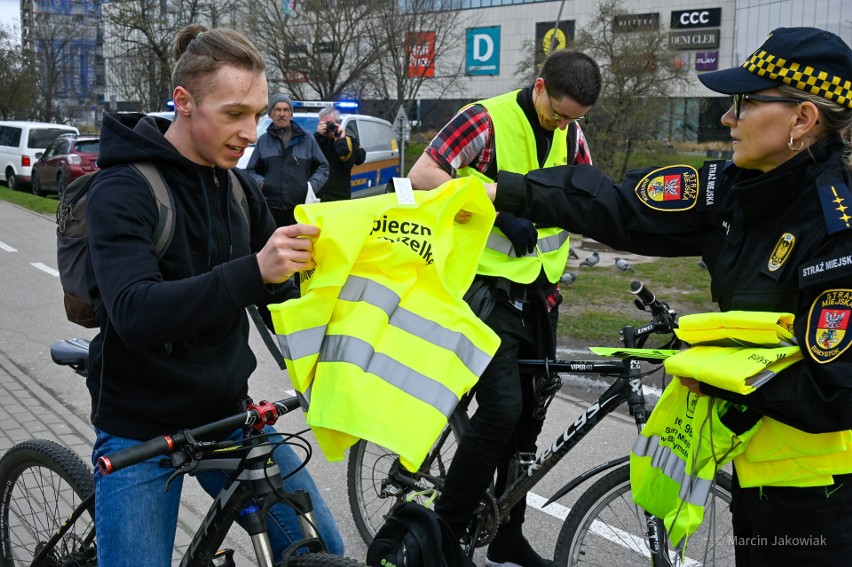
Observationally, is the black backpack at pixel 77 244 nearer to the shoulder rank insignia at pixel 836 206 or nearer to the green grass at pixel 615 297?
the shoulder rank insignia at pixel 836 206

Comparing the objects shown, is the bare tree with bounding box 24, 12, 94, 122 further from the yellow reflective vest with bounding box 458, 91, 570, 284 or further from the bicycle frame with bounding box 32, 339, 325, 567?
the bicycle frame with bounding box 32, 339, 325, 567

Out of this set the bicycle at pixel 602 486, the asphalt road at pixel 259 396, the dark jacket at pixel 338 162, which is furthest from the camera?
the dark jacket at pixel 338 162

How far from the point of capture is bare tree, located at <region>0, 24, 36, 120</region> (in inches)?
1801

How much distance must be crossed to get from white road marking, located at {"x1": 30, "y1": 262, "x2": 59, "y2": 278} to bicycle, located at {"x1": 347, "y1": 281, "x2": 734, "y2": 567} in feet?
27.1

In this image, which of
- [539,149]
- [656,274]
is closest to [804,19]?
[656,274]

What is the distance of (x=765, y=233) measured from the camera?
→ 2.43 metres

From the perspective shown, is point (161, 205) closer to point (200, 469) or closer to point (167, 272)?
point (167, 272)

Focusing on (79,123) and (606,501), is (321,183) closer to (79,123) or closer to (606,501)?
(606,501)

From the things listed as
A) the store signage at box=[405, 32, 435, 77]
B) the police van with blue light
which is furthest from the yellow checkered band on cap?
the store signage at box=[405, 32, 435, 77]

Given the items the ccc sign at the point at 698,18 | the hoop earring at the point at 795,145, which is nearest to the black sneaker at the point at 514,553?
the hoop earring at the point at 795,145

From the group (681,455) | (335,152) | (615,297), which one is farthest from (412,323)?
(335,152)

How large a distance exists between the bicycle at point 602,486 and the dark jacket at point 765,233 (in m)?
0.41

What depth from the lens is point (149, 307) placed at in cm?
214

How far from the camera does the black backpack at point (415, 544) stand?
259cm
